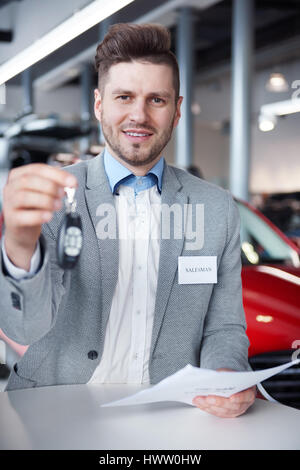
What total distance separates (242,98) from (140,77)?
560 centimetres

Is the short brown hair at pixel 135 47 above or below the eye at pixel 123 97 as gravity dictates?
above

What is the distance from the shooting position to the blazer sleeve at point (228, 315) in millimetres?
1267

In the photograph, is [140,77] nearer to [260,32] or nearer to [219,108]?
[260,32]

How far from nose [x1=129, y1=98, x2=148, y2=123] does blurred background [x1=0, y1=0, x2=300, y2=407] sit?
16 cm

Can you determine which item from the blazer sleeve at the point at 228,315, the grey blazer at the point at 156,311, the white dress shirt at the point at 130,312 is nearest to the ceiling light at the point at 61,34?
the grey blazer at the point at 156,311

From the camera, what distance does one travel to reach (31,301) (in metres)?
0.98

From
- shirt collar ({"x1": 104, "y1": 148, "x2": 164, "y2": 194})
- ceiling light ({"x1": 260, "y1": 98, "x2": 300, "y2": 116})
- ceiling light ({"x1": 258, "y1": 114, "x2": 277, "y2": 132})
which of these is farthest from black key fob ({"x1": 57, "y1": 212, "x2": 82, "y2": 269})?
ceiling light ({"x1": 258, "y1": 114, "x2": 277, "y2": 132})

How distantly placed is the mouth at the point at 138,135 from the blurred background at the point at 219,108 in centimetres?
19

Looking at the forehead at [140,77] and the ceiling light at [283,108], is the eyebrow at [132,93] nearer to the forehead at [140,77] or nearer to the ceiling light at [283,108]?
the forehead at [140,77]

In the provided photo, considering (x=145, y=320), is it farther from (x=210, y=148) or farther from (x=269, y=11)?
(x=210, y=148)

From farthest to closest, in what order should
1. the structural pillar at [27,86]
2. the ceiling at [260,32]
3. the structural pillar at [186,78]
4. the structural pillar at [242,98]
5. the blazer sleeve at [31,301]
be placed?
the ceiling at [260,32] → the structural pillar at [186,78] → the structural pillar at [242,98] → the structural pillar at [27,86] → the blazer sleeve at [31,301]

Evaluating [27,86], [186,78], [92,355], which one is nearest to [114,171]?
[92,355]

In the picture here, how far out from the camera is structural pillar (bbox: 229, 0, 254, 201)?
6.59 metres
